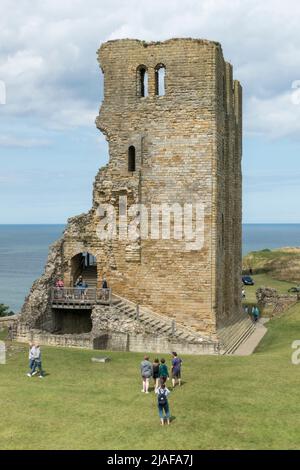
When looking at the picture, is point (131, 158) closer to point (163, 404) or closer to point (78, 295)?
point (78, 295)

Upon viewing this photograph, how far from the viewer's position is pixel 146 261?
3328cm

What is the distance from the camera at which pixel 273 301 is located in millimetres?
46906

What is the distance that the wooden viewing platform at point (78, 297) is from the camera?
1307 inches

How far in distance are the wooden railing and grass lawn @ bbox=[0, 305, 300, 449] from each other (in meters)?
6.66

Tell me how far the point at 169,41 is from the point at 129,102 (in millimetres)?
3805

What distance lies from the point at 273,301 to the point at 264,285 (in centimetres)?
1204

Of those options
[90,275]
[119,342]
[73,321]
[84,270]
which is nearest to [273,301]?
[90,275]

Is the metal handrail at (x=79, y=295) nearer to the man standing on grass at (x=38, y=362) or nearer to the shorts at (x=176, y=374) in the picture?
the man standing on grass at (x=38, y=362)

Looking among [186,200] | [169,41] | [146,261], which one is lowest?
[146,261]

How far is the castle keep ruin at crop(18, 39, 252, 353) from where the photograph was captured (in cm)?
3200

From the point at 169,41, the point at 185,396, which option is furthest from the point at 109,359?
the point at 169,41

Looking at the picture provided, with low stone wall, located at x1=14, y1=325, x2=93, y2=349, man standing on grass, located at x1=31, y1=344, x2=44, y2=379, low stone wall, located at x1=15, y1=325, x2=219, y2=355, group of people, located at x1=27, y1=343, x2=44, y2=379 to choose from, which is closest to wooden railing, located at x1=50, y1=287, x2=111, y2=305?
low stone wall, located at x1=15, y1=325, x2=219, y2=355

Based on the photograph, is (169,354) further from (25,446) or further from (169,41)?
(169,41)

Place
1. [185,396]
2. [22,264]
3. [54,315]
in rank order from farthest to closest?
[22,264] → [54,315] → [185,396]
